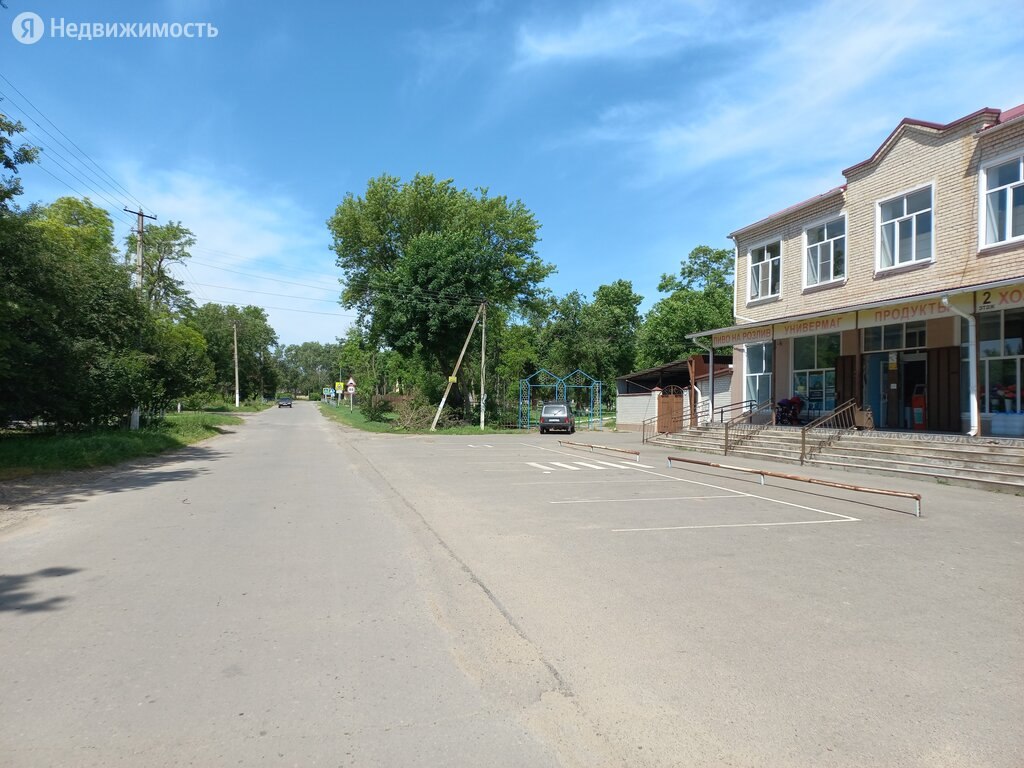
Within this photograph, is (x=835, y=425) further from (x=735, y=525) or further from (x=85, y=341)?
(x=85, y=341)

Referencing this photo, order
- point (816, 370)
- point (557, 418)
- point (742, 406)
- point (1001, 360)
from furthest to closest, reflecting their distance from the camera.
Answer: point (557, 418) → point (742, 406) → point (816, 370) → point (1001, 360)

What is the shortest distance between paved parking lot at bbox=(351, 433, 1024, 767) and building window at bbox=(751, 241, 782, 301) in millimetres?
14206

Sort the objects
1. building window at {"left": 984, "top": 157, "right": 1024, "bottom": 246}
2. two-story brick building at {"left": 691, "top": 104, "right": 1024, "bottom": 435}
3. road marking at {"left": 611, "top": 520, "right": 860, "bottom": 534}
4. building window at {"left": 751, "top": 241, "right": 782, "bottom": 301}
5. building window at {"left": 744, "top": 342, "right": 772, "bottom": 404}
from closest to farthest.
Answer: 1. road marking at {"left": 611, "top": 520, "right": 860, "bottom": 534}
2. building window at {"left": 984, "top": 157, "right": 1024, "bottom": 246}
3. two-story brick building at {"left": 691, "top": 104, "right": 1024, "bottom": 435}
4. building window at {"left": 751, "top": 241, "right": 782, "bottom": 301}
5. building window at {"left": 744, "top": 342, "right": 772, "bottom": 404}

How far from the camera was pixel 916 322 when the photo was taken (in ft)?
62.2

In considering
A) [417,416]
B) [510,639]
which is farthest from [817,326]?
[417,416]

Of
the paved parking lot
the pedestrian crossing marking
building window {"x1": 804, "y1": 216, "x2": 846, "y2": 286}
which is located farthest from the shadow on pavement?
building window {"x1": 804, "y1": 216, "x2": 846, "y2": 286}

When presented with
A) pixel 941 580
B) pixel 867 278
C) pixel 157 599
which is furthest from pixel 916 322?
pixel 157 599

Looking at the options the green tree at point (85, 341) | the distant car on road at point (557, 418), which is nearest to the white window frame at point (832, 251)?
the distant car on road at point (557, 418)

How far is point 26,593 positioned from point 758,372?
24095 millimetres

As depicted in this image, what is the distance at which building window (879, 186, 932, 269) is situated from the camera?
1848 cm

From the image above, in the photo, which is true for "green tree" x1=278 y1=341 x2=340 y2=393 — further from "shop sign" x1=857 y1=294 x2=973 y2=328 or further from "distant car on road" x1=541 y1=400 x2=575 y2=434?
"shop sign" x1=857 y1=294 x2=973 y2=328

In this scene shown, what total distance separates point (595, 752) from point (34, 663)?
12.2 ft

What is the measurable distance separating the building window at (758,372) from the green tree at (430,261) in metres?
17.2

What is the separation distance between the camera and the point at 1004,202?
53.4ft
